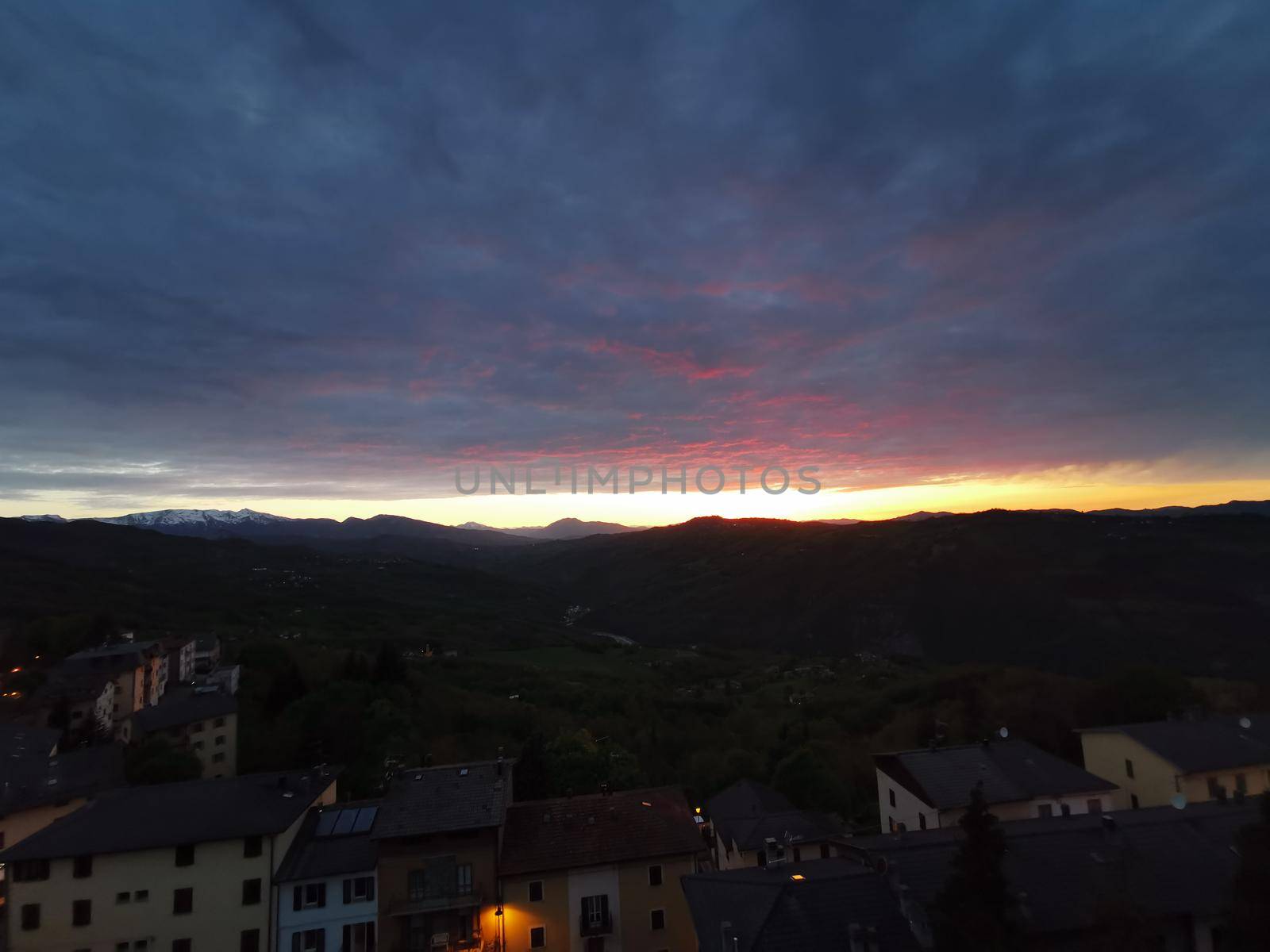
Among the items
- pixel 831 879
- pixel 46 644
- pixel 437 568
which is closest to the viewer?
pixel 831 879

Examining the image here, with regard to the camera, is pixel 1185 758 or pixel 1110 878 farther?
pixel 1185 758

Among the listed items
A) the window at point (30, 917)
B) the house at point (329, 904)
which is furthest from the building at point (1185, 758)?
the window at point (30, 917)

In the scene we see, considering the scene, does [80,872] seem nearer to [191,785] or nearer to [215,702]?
[191,785]

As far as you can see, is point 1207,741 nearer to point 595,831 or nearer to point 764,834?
point 764,834

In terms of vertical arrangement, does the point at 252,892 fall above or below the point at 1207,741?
below

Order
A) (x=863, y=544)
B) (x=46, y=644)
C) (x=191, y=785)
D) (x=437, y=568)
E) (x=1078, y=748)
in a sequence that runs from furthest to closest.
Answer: (x=437, y=568), (x=863, y=544), (x=46, y=644), (x=1078, y=748), (x=191, y=785)

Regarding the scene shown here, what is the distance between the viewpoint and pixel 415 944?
2142 centimetres

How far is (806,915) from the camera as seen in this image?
14125 mm

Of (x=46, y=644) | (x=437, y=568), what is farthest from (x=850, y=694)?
(x=437, y=568)

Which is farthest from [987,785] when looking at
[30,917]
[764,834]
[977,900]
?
[30,917]

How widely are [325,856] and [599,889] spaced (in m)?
10.2

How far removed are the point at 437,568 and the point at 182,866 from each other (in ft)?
549

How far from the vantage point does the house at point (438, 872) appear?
2098 centimetres

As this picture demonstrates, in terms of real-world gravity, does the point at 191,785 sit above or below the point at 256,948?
above
